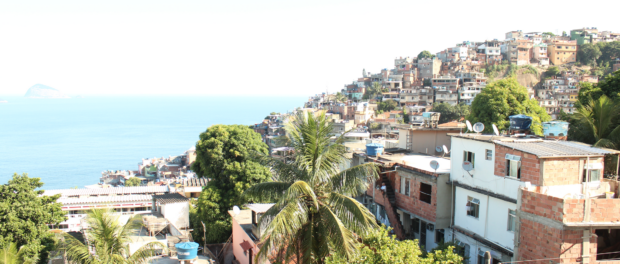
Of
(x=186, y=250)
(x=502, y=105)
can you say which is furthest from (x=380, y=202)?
(x=502, y=105)

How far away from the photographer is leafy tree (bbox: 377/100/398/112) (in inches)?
3388

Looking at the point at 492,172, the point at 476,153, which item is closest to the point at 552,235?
the point at 492,172

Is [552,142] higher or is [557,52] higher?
[557,52]

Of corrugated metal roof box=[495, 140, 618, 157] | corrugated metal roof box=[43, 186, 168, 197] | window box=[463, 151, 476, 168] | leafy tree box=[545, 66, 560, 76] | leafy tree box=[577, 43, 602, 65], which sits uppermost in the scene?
leafy tree box=[577, 43, 602, 65]

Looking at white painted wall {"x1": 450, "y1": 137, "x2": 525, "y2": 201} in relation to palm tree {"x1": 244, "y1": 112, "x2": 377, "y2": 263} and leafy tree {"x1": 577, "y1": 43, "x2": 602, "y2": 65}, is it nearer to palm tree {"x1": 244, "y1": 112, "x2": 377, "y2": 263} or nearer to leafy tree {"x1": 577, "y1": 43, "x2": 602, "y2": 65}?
palm tree {"x1": 244, "y1": 112, "x2": 377, "y2": 263}

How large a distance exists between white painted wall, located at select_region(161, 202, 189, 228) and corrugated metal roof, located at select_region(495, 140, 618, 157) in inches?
608

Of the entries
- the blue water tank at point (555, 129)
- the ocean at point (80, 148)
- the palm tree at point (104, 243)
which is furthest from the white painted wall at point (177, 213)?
the ocean at point (80, 148)

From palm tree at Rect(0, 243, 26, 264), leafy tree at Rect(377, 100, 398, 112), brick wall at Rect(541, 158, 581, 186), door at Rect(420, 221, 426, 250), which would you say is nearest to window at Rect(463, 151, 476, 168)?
brick wall at Rect(541, 158, 581, 186)

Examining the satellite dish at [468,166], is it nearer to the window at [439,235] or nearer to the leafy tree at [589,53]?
the window at [439,235]

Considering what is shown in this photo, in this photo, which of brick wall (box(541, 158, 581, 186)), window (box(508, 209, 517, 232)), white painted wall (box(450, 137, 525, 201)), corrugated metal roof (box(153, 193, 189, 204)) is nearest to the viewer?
brick wall (box(541, 158, 581, 186))

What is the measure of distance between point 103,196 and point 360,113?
169 feet

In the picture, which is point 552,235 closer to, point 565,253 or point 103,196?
point 565,253

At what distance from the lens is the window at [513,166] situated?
10719 mm

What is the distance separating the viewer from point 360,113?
76875 millimetres
